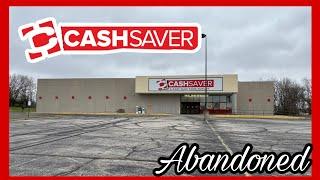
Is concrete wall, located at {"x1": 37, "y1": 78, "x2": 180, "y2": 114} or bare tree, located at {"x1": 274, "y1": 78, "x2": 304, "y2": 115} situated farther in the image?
bare tree, located at {"x1": 274, "y1": 78, "x2": 304, "y2": 115}

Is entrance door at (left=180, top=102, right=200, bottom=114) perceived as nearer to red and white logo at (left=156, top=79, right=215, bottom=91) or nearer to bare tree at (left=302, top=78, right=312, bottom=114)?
red and white logo at (left=156, top=79, right=215, bottom=91)

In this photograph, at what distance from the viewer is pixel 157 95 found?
175 ft

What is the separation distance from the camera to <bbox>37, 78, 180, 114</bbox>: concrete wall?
5309 cm

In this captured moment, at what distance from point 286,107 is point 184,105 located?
3393cm

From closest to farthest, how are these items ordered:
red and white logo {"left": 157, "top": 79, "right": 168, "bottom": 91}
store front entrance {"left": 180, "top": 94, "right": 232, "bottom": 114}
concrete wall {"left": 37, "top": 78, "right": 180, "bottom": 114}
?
red and white logo {"left": 157, "top": 79, "right": 168, "bottom": 91} → store front entrance {"left": 180, "top": 94, "right": 232, "bottom": 114} → concrete wall {"left": 37, "top": 78, "right": 180, "bottom": 114}

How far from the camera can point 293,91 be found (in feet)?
289

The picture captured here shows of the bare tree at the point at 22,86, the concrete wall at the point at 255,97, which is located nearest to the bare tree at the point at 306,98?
the concrete wall at the point at 255,97

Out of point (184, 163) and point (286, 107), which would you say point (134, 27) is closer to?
point (184, 163)

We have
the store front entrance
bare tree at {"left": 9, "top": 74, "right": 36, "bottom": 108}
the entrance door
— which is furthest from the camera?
bare tree at {"left": 9, "top": 74, "right": 36, "bottom": 108}

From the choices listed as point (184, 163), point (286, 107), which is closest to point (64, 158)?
point (184, 163)
